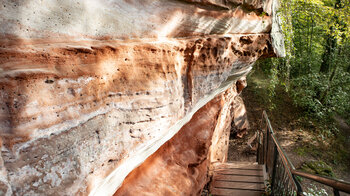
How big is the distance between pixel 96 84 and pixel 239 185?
3588mm

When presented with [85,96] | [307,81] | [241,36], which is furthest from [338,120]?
[85,96]

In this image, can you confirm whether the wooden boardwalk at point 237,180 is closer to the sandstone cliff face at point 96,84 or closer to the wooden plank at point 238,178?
the wooden plank at point 238,178

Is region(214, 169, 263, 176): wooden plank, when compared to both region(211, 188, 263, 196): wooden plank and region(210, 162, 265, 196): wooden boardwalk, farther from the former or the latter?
region(211, 188, 263, 196): wooden plank

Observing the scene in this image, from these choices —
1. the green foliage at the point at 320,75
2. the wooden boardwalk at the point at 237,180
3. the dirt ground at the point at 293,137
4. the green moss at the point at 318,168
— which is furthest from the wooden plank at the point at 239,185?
the green foliage at the point at 320,75

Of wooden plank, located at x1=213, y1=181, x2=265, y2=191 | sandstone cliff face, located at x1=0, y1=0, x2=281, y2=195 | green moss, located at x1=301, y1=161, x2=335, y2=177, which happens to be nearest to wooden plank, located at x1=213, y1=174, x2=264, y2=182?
wooden plank, located at x1=213, y1=181, x2=265, y2=191

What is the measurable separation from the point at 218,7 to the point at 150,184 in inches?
83.7

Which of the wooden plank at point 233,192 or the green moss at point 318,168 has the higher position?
the wooden plank at point 233,192

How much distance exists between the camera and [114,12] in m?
1.57

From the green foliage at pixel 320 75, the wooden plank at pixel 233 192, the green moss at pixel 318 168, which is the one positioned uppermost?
the green foliage at pixel 320 75

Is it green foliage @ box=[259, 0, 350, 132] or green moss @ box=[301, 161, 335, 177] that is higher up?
green foliage @ box=[259, 0, 350, 132]

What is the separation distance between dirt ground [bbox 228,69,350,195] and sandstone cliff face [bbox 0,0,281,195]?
20.8ft

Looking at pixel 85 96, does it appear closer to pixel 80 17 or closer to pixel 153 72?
pixel 80 17

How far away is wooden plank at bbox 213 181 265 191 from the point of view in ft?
13.0

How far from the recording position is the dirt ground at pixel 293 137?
7.75 metres
